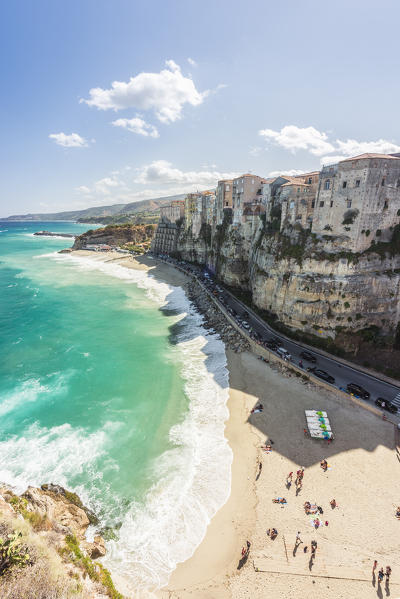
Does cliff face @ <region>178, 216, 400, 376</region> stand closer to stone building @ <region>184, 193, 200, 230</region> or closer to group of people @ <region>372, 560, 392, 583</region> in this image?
group of people @ <region>372, 560, 392, 583</region>

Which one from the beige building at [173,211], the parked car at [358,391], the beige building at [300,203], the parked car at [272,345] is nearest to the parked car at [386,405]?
the parked car at [358,391]

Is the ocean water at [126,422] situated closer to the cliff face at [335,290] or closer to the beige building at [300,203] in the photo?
the cliff face at [335,290]

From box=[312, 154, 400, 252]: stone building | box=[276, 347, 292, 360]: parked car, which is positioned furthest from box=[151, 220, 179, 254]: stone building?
box=[276, 347, 292, 360]: parked car

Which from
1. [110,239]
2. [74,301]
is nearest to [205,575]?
[74,301]

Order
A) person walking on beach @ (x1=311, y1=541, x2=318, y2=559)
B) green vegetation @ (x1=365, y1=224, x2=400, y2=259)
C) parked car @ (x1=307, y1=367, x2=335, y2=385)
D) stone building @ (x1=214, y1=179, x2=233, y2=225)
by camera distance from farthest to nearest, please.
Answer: stone building @ (x1=214, y1=179, x2=233, y2=225), green vegetation @ (x1=365, y1=224, x2=400, y2=259), parked car @ (x1=307, y1=367, x2=335, y2=385), person walking on beach @ (x1=311, y1=541, x2=318, y2=559)

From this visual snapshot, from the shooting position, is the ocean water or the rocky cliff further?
the ocean water

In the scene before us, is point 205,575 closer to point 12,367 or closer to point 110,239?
point 12,367
